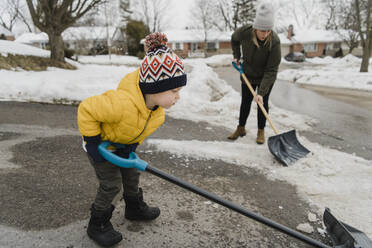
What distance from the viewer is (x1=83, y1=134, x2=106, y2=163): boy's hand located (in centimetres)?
163

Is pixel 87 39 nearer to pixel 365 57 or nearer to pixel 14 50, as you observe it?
pixel 14 50

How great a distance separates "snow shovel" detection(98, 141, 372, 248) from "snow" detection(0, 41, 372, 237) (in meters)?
0.40

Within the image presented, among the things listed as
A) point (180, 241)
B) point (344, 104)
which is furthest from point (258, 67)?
point (344, 104)

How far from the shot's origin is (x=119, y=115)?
5.34 feet

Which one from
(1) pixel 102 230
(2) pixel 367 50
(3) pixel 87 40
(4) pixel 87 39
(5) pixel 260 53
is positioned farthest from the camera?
(4) pixel 87 39

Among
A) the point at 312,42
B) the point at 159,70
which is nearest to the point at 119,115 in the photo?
the point at 159,70

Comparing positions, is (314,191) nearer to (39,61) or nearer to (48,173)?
(48,173)

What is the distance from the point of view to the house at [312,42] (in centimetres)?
4284

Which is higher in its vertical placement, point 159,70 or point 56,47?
point 56,47

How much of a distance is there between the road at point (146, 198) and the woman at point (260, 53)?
1257 mm

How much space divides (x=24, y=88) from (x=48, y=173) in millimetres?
3964

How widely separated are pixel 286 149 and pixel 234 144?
774 mm

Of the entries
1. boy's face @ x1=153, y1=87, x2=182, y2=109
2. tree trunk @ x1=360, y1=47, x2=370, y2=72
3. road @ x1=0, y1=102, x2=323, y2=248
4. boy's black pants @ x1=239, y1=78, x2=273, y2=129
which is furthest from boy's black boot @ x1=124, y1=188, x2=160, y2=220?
tree trunk @ x1=360, y1=47, x2=370, y2=72

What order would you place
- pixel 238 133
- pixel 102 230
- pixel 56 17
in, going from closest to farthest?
pixel 102 230
pixel 238 133
pixel 56 17
